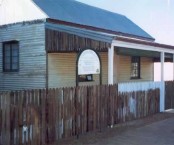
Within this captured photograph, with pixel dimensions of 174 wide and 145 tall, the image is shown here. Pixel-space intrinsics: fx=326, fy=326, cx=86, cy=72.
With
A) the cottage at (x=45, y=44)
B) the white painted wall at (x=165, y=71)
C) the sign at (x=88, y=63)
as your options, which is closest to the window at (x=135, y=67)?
the cottage at (x=45, y=44)

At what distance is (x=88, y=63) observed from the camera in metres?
10.3

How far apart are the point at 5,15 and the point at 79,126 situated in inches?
372

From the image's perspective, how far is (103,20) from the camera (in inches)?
802

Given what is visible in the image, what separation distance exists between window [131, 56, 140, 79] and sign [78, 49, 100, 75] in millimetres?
11168

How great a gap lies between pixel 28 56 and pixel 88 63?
5930mm

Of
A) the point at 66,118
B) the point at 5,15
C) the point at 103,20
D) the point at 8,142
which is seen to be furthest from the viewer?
the point at 103,20

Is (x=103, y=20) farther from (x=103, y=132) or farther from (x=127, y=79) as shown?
(x=103, y=132)

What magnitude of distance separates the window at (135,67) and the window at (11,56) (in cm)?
830

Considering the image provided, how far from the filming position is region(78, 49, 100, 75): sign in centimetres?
1015

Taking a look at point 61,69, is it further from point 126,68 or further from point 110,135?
point 110,135

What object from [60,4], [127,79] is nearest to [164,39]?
[127,79]

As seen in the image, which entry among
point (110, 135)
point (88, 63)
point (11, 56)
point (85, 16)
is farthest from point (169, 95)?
point (11, 56)

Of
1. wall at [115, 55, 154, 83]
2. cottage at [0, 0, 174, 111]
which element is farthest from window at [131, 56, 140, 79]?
cottage at [0, 0, 174, 111]

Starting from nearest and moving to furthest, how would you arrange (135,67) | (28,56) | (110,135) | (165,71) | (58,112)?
(58,112), (110,135), (28,56), (135,67), (165,71)
